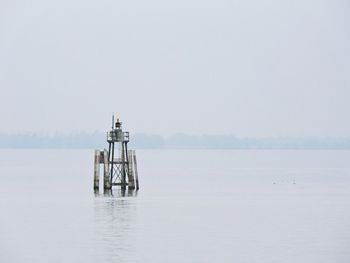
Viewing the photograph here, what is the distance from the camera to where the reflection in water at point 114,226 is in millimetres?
45438

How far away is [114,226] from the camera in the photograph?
186 feet

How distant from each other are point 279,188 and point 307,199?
64.4ft

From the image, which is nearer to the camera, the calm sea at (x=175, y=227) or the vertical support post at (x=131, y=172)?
the calm sea at (x=175, y=227)

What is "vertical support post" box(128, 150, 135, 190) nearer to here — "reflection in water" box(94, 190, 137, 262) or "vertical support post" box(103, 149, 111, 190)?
"reflection in water" box(94, 190, 137, 262)

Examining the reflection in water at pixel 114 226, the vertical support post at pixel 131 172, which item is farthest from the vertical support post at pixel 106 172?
the vertical support post at pixel 131 172

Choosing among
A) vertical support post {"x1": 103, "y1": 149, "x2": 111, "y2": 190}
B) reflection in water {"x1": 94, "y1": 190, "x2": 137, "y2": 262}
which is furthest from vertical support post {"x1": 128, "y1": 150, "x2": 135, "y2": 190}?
vertical support post {"x1": 103, "y1": 149, "x2": 111, "y2": 190}

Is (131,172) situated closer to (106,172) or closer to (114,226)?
(106,172)

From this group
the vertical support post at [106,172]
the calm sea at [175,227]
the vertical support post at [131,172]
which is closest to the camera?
the calm sea at [175,227]


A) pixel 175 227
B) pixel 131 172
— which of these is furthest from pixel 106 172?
pixel 175 227

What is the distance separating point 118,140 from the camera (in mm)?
73688

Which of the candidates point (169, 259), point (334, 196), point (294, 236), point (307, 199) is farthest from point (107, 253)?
point (334, 196)

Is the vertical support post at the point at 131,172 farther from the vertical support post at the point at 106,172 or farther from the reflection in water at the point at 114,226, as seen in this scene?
the vertical support post at the point at 106,172

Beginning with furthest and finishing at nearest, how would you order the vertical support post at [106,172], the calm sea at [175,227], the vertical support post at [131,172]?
1. the vertical support post at [131,172]
2. the vertical support post at [106,172]
3. the calm sea at [175,227]

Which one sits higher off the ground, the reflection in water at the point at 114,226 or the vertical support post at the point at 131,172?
the vertical support post at the point at 131,172
